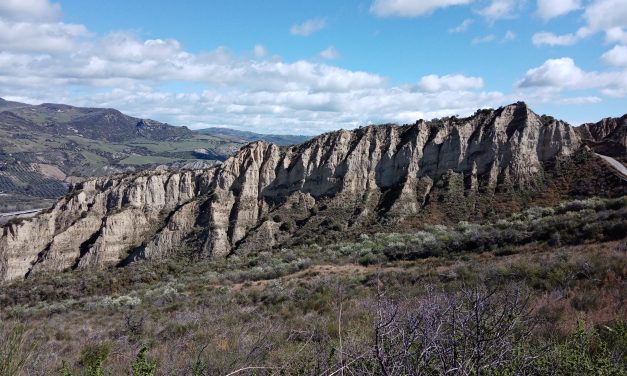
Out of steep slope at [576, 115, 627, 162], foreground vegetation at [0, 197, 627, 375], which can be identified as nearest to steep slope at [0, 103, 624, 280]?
foreground vegetation at [0, 197, 627, 375]

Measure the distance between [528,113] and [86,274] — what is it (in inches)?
1602

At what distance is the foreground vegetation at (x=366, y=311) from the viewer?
12.6 ft

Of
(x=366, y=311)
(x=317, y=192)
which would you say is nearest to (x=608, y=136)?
(x=317, y=192)

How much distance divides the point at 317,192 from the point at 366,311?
3343 cm

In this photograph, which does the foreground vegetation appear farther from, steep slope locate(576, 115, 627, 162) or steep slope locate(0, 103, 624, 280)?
steep slope locate(576, 115, 627, 162)

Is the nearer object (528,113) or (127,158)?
(528,113)

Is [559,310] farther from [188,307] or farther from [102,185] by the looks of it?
[102,185]

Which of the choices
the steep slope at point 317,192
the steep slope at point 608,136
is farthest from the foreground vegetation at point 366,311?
the steep slope at point 608,136

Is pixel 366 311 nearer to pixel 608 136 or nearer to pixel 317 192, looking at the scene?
pixel 317 192

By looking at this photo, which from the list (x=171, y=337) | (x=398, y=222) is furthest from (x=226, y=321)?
(x=398, y=222)

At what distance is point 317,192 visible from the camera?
41.9 meters

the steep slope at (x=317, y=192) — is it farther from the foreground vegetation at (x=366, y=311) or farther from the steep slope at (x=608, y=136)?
the steep slope at (x=608, y=136)

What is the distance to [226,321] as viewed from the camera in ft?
38.7

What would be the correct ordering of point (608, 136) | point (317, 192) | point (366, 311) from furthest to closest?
1. point (608, 136)
2. point (317, 192)
3. point (366, 311)
